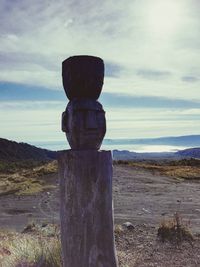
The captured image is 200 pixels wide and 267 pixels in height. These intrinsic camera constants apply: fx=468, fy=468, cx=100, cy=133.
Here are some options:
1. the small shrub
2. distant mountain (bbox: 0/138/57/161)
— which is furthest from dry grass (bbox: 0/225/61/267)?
distant mountain (bbox: 0/138/57/161)

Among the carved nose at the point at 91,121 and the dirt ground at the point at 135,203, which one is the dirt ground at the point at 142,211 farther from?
the carved nose at the point at 91,121

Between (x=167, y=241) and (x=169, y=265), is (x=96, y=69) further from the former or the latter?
(x=167, y=241)

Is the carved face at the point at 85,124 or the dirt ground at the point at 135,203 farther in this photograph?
the dirt ground at the point at 135,203

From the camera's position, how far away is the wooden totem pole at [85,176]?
4484 millimetres

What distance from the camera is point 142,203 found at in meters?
15.2

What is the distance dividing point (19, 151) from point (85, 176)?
92655mm

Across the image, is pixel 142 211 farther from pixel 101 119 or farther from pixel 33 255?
pixel 101 119

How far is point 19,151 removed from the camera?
95625 mm

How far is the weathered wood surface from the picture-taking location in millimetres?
4480

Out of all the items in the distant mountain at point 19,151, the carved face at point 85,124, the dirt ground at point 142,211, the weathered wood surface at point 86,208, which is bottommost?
the dirt ground at point 142,211

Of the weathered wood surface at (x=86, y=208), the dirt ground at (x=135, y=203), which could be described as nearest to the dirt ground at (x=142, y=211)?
the dirt ground at (x=135, y=203)

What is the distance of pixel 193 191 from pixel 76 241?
1438 cm

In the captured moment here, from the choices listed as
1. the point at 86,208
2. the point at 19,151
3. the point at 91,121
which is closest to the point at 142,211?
the point at 86,208

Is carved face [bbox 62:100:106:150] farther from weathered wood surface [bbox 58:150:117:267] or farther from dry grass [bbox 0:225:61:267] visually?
dry grass [bbox 0:225:61:267]
